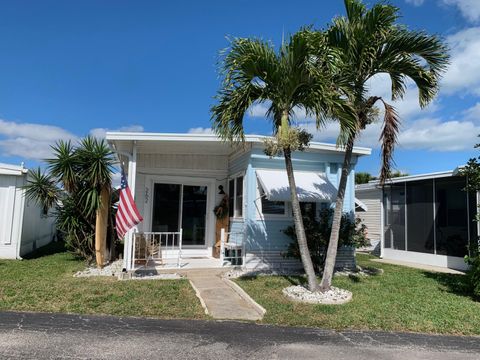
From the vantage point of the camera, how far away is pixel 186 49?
48.6 ft

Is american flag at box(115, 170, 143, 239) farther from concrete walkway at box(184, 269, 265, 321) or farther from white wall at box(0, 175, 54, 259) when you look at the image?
white wall at box(0, 175, 54, 259)

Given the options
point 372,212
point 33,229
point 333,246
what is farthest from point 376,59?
point 33,229

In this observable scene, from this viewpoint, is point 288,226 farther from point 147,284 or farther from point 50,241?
point 50,241

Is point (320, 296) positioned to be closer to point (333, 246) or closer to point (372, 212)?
point (333, 246)

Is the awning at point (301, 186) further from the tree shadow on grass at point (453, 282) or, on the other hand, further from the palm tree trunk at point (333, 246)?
the tree shadow on grass at point (453, 282)

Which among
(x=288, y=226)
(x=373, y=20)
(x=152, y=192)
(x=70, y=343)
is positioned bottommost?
(x=70, y=343)

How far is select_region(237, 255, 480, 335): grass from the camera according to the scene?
6.38 metres

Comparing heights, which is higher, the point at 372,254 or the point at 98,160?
the point at 98,160

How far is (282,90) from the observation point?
25.8ft

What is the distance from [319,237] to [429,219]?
6781 millimetres

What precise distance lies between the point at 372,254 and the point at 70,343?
16.4 m

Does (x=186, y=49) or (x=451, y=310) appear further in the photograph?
(x=186, y=49)

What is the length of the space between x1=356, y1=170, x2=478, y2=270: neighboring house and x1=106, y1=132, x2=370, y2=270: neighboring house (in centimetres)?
445

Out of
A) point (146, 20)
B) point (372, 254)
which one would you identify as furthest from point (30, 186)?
point (372, 254)
